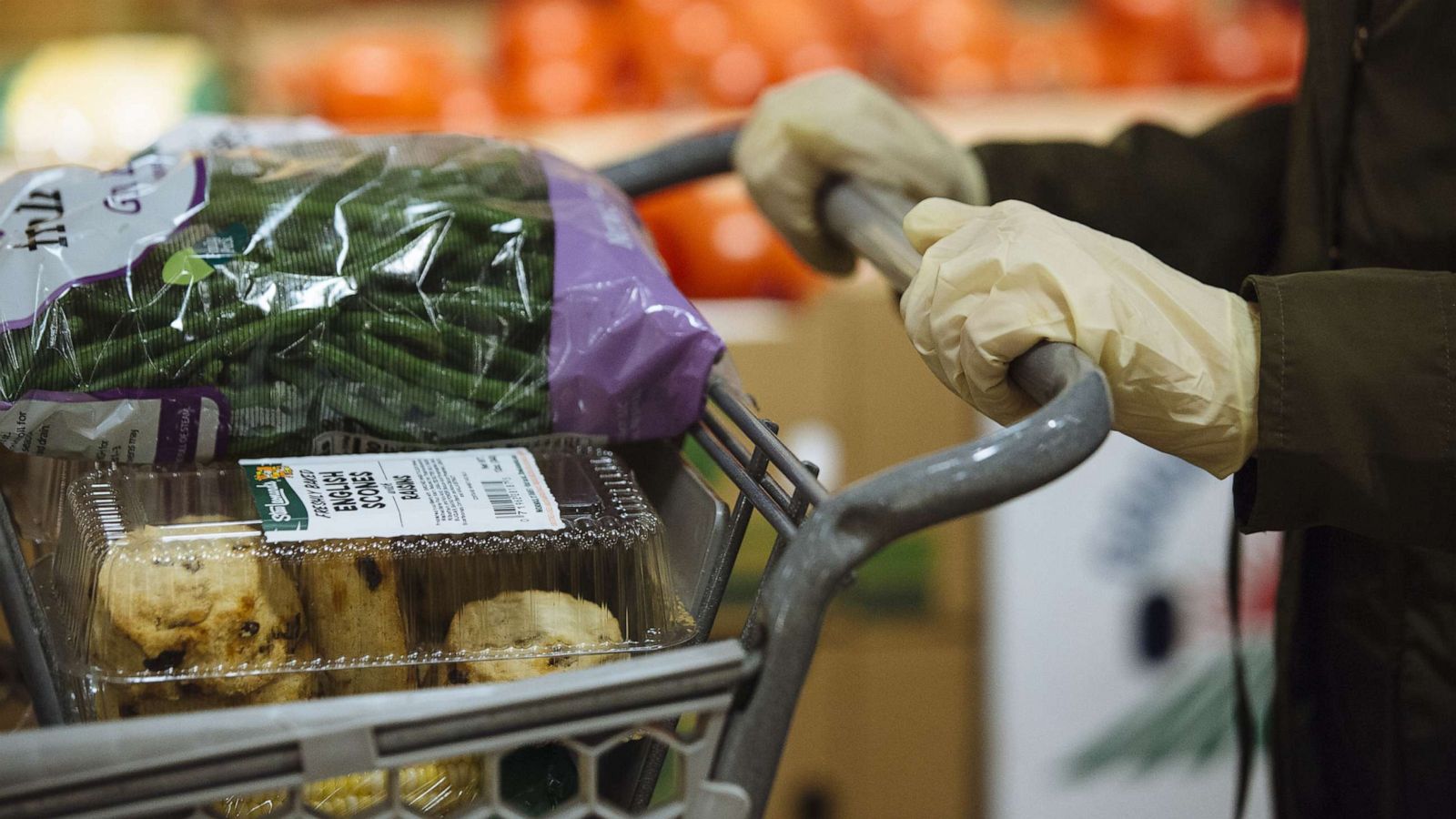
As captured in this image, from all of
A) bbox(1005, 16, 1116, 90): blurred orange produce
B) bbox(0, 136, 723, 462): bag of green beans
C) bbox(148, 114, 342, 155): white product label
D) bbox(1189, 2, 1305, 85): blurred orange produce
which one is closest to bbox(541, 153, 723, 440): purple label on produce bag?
bbox(0, 136, 723, 462): bag of green beans

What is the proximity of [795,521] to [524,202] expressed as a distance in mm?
309

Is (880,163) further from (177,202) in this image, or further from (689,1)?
(689,1)

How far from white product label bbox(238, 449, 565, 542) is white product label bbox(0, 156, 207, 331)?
15 centimetres

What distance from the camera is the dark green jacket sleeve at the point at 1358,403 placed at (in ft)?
2.30

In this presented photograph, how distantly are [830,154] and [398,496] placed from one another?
0.63 meters

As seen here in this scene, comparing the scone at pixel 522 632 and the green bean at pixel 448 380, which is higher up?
the green bean at pixel 448 380

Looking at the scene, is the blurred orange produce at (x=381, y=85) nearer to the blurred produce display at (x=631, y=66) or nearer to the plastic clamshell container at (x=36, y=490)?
the blurred produce display at (x=631, y=66)

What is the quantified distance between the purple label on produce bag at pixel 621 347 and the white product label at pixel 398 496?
2.8 inches

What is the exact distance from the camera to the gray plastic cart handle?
54 centimetres

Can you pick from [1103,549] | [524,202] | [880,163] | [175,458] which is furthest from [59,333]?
[1103,549]

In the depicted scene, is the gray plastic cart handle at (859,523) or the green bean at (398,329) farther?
the green bean at (398,329)

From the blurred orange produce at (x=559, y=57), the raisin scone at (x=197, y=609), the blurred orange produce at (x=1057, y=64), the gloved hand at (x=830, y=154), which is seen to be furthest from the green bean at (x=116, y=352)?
the blurred orange produce at (x=1057, y=64)

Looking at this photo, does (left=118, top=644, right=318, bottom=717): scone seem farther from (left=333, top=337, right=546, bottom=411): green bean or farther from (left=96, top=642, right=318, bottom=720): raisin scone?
(left=333, top=337, right=546, bottom=411): green bean

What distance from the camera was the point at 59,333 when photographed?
2.37ft
